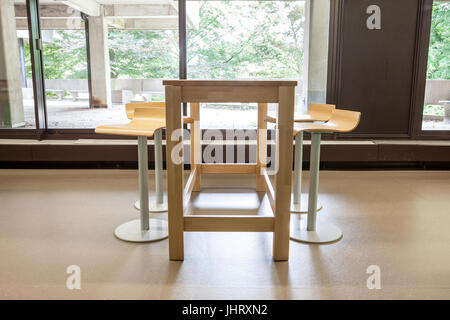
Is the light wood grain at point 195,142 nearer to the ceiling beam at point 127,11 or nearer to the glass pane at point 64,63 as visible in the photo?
the ceiling beam at point 127,11

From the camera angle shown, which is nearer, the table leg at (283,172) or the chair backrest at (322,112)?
the table leg at (283,172)


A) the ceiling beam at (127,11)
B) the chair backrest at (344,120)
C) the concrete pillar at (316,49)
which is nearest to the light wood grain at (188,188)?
the chair backrest at (344,120)

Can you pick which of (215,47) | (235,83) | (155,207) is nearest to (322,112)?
(235,83)

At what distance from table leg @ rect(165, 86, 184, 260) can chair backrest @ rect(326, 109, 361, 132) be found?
953 mm

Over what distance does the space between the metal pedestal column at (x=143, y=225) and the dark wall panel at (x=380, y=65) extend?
9.06 ft

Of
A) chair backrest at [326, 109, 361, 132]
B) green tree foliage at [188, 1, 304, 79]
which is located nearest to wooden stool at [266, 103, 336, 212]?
chair backrest at [326, 109, 361, 132]

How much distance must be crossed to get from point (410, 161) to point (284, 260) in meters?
2.90

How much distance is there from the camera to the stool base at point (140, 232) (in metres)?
2.36

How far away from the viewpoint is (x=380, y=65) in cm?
426

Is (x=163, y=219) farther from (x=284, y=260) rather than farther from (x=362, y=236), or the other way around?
(x=362, y=236)

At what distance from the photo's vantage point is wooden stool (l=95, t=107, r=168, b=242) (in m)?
2.24

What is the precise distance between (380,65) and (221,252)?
10.4 ft

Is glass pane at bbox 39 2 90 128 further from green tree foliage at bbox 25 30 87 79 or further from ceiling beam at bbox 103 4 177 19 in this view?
ceiling beam at bbox 103 4 177 19
